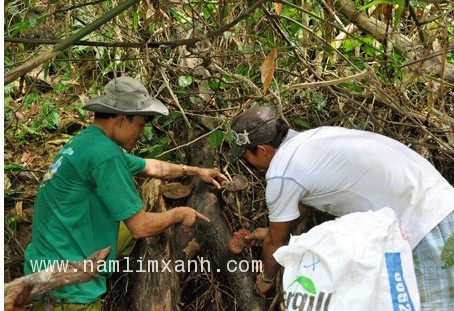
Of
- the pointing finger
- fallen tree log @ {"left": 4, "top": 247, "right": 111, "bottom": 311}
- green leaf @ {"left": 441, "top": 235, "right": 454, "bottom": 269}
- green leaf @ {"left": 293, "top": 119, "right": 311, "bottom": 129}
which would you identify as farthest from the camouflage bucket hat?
green leaf @ {"left": 441, "top": 235, "right": 454, "bottom": 269}

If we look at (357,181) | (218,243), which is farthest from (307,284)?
(218,243)

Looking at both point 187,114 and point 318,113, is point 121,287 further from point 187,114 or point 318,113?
point 318,113

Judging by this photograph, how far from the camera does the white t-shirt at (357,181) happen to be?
Result: 265 centimetres

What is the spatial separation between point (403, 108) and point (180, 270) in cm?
148

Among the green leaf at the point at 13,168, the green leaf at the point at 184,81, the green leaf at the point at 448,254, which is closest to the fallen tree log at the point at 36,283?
the green leaf at the point at 448,254

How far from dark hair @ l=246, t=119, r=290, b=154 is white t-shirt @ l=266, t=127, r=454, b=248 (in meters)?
0.15

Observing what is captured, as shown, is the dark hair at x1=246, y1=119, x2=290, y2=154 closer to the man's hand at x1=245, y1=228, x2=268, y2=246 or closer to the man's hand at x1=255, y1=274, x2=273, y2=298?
the man's hand at x1=245, y1=228, x2=268, y2=246

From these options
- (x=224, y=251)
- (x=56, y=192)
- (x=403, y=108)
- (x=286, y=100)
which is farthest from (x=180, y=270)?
(x=403, y=108)

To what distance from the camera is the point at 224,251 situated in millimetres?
3383

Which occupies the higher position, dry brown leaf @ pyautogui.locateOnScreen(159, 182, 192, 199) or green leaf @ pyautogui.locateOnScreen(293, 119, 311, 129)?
green leaf @ pyautogui.locateOnScreen(293, 119, 311, 129)

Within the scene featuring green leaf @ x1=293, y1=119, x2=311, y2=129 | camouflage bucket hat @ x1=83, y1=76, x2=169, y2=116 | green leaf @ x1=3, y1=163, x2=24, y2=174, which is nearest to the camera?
camouflage bucket hat @ x1=83, y1=76, x2=169, y2=116

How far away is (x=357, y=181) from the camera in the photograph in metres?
2.68

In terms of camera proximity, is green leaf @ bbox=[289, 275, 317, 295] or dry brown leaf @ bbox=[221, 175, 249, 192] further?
dry brown leaf @ bbox=[221, 175, 249, 192]

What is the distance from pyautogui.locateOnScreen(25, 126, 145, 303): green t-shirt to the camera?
2875 millimetres
